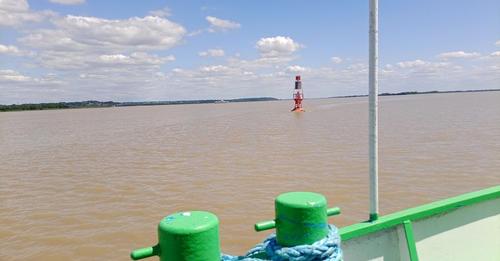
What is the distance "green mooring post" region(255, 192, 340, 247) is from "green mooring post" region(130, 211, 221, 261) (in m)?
0.30

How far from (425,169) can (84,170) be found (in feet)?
33.2

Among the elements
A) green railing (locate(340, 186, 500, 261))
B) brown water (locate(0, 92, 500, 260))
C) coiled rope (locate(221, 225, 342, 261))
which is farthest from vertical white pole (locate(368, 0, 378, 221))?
brown water (locate(0, 92, 500, 260))

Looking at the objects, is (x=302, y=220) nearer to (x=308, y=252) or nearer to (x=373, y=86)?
(x=308, y=252)

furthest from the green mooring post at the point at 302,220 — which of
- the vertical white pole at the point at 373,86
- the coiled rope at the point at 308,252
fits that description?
the vertical white pole at the point at 373,86

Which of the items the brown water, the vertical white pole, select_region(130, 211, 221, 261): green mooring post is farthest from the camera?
the brown water

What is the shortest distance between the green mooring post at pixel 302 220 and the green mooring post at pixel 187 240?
0.30 meters

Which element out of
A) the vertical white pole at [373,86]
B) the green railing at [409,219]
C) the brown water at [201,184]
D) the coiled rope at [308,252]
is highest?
the vertical white pole at [373,86]

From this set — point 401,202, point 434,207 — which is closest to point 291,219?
point 434,207

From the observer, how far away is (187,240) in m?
1.21

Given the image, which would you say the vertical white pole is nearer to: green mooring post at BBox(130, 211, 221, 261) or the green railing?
the green railing

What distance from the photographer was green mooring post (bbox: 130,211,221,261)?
47.8 inches

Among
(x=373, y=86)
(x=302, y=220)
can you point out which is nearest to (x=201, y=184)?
(x=373, y=86)

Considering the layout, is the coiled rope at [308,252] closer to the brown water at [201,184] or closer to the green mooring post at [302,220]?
the green mooring post at [302,220]

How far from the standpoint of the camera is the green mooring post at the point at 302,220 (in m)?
1.42
